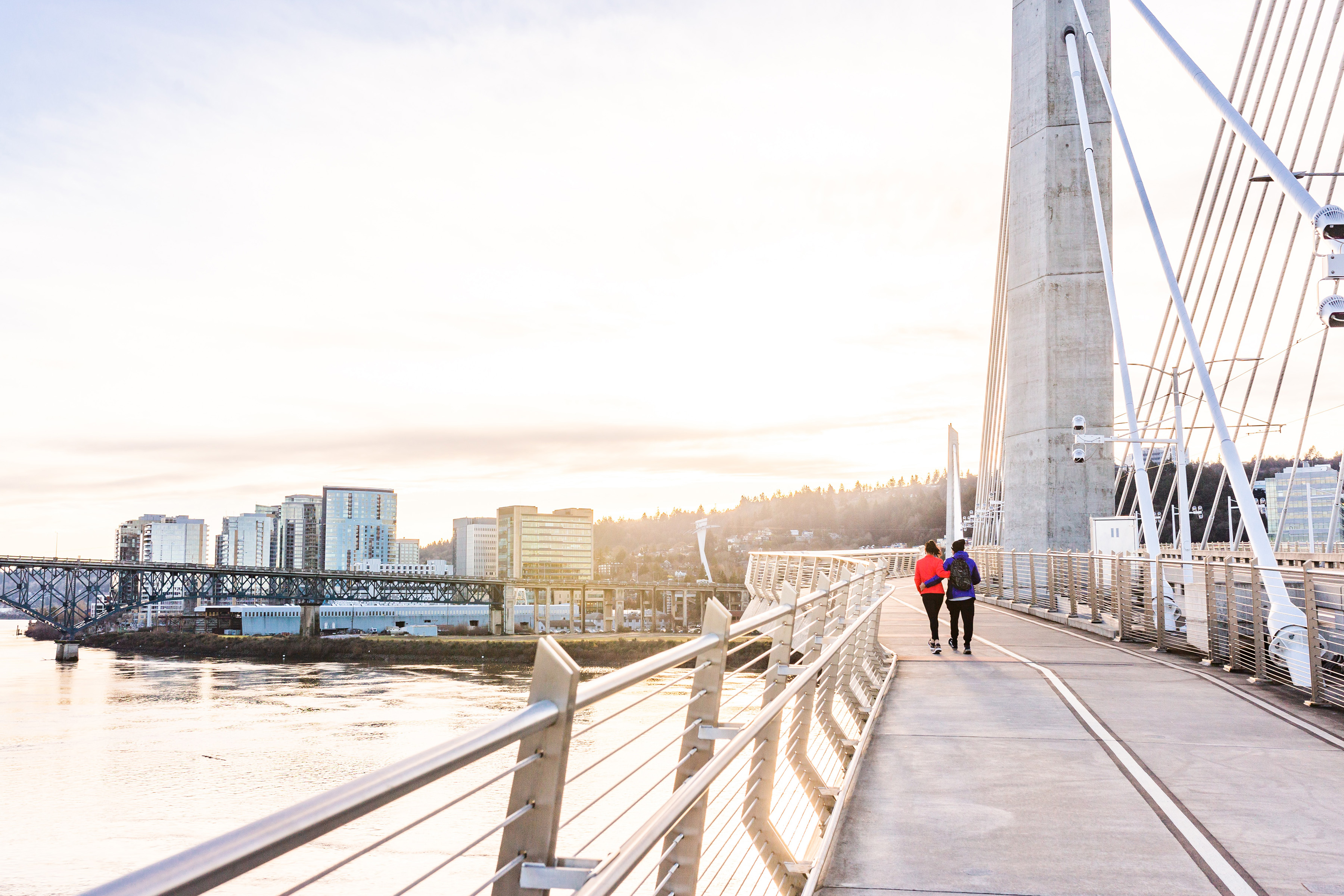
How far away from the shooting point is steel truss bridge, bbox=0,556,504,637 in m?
104

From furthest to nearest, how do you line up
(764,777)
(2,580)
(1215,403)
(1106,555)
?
(2,580), (1106,555), (1215,403), (764,777)

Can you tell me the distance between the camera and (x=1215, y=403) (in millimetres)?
18609

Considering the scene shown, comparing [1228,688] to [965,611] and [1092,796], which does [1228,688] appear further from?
[1092,796]

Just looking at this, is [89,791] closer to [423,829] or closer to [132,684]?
[423,829]

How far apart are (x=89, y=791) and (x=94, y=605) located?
83844 mm

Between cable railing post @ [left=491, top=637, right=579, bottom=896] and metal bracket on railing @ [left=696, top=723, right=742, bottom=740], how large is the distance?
1.94 meters

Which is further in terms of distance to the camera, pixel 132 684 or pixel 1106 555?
pixel 132 684

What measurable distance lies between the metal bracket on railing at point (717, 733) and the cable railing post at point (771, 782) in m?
0.91

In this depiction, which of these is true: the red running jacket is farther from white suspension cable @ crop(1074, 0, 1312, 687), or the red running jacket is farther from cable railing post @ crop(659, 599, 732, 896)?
cable railing post @ crop(659, 599, 732, 896)

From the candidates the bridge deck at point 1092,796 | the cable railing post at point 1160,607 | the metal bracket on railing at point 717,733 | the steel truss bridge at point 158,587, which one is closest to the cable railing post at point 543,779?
the metal bracket on railing at point 717,733

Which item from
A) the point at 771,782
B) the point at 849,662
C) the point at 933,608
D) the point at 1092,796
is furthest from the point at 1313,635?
the point at 771,782

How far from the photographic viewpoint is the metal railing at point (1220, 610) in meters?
10.6

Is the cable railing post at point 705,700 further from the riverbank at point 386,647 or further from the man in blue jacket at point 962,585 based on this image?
the riverbank at point 386,647

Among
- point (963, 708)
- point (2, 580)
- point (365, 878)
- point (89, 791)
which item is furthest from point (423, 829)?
point (2, 580)
